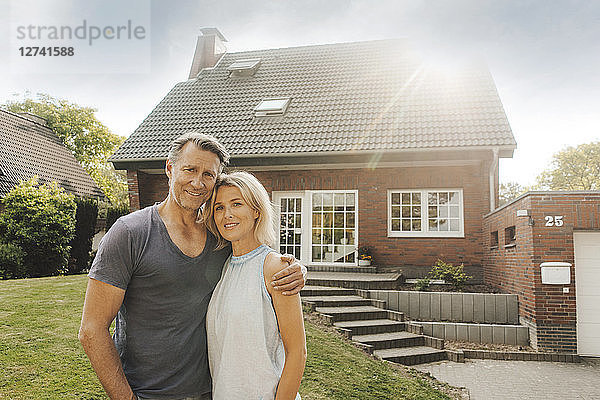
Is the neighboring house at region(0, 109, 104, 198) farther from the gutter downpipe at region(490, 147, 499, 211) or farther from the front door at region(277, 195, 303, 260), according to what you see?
the gutter downpipe at region(490, 147, 499, 211)

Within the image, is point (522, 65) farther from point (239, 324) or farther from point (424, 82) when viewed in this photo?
point (239, 324)

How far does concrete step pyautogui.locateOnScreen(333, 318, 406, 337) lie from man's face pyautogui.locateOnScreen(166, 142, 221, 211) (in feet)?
19.0

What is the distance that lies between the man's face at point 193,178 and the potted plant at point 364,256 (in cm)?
975

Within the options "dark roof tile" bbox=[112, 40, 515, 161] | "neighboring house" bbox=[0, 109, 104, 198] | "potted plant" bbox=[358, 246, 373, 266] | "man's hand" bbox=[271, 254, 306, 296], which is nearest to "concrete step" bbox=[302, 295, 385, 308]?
"potted plant" bbox=[358, 246, 373, 266]

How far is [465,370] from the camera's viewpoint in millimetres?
7000

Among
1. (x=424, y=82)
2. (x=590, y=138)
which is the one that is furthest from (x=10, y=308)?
(x=590, y=138)

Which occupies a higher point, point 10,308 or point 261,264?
point 261,264

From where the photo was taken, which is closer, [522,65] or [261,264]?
[261,264]

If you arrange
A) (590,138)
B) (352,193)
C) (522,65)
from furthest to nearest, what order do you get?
(590,138) < (522,65) < (352,193)

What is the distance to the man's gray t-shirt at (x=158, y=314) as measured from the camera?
2.11 m

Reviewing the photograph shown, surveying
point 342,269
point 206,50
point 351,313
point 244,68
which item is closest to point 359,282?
point 351,313

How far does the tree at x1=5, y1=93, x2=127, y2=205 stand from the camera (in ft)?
95.3

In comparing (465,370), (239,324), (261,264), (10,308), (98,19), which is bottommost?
(465,370)

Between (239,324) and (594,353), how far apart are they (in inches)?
316
